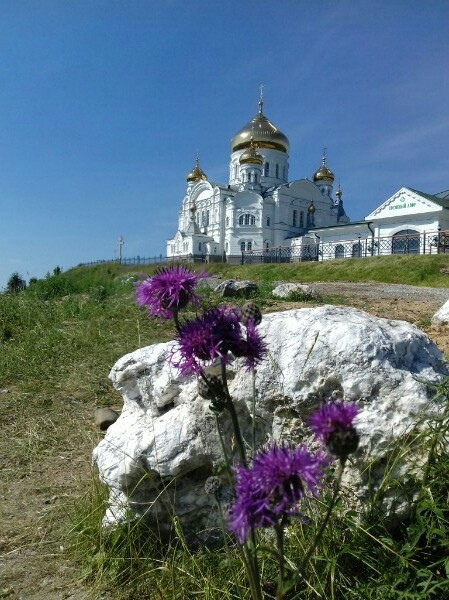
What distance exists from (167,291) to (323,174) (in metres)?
70.7

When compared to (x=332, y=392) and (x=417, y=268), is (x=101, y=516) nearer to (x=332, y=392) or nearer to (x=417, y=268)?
(x=332, y=392)

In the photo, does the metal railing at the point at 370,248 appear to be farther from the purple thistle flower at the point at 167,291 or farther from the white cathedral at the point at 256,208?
the purple thistle flower at the point at 167,291

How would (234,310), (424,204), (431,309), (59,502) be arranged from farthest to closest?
(424,204), (431,309), (59,502), (234,310)

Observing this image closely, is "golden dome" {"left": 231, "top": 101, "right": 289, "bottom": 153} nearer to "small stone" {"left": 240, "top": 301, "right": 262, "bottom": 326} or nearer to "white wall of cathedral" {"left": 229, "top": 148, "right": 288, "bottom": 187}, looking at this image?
"white wall of cathedral" {"left": 229, "top": 148, "right": 288, "bottom": 187}

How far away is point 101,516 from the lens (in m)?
2.47

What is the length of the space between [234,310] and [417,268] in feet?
68.0

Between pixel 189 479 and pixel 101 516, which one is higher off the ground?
pixel 189 479

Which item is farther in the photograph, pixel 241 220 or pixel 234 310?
pixel 241 220

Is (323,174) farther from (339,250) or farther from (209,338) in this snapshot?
(209,338)

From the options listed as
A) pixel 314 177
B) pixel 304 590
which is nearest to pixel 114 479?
pixel 304 590

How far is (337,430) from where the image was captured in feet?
3.86

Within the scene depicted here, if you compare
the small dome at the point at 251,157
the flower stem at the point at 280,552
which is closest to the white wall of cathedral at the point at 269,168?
the small dome at the point at 251,157

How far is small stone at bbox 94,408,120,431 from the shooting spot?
13.4 ft

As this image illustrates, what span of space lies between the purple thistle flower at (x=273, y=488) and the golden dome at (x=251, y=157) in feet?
205
